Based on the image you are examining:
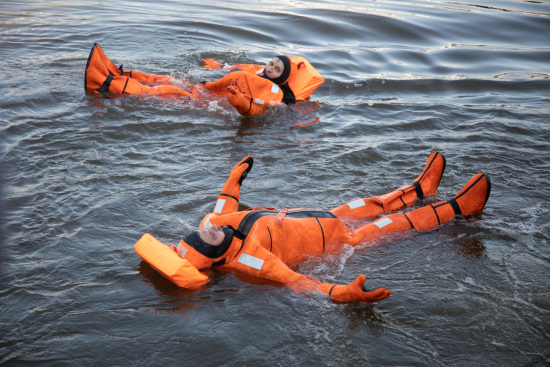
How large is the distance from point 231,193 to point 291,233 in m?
0.78

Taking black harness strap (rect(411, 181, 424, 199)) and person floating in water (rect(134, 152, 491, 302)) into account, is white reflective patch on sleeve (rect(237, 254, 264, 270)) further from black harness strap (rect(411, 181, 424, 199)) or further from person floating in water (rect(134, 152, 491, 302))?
black harness strap (rect(411, 181, 424, 199))

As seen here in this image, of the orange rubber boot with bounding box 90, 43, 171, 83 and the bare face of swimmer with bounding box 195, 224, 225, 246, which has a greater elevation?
the orange rubber boot with bounding box 90, 43, 171, 83

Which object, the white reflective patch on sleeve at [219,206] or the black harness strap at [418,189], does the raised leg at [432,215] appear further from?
the white reflective patch on sleeve at [219,206]

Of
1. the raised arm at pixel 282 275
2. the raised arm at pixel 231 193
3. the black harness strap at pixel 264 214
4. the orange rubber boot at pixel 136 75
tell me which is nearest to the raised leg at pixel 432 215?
the black harness strap at pixel 264 214

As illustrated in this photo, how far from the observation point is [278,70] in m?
7.12

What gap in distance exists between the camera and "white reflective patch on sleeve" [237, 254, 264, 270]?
355 centimetres

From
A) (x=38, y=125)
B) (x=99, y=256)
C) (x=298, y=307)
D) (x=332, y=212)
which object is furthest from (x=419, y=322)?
(x=38, y=125)

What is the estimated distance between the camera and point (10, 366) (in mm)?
2762

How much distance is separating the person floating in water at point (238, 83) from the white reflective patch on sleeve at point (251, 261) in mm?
3200

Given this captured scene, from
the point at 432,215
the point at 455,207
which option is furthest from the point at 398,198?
the point at 455,207

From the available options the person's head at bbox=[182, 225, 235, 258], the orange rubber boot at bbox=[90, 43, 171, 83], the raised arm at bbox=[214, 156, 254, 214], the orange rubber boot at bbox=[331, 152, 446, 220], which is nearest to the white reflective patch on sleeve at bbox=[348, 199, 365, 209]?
the orange rubber boot at bbox=[331, 152, 446, 220]

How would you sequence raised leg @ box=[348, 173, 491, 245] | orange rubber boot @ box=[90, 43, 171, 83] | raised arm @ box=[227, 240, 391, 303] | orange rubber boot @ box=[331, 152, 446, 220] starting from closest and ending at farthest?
raised arm @ box=[227, 240, 391, 303]
raised leg @ box=[348, 173, 491, 245]
orange rubber boot @ box=[331, 152, 446, 220]
orange rubber boot @ box=[90, 43, 171, 83]

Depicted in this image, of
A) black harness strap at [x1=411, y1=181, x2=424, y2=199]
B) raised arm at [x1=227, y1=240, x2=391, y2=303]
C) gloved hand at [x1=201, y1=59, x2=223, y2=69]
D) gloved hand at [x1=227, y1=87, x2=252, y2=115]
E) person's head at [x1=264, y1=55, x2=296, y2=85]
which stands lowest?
raised arm at [x1=227, y1=240, x2=391, y2=303]

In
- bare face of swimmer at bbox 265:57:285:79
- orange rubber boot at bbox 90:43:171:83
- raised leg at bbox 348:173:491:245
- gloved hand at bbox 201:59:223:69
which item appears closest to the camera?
raised leg at bbox 348:173:491:245
